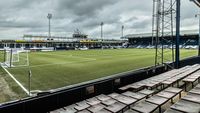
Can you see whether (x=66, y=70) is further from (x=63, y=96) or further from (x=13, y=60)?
(x=13, y=60)

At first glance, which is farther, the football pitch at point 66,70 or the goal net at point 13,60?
the goal net at point 13,60

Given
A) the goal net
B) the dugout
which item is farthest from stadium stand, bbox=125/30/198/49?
the dugout

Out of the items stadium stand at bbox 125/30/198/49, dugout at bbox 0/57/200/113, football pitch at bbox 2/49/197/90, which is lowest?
football pitch at bbox 2/49/197/90

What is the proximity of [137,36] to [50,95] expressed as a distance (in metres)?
98.2

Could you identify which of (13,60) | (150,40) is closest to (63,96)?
(13,60)

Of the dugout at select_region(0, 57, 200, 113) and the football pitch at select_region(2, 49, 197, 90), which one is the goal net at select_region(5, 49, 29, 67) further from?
the dugout at select_region(0, 57, 200, 113)

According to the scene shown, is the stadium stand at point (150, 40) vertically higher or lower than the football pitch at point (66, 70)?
higher

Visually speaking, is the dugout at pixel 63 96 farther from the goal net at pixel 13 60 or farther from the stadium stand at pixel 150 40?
the stadium stand at pixel 150 40

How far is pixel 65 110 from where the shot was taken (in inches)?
211

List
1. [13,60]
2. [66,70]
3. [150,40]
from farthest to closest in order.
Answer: [150,40]
[13,60]
[66,70]

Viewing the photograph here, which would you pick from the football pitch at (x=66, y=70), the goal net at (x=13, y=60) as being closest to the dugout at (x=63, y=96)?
the football pitch at (x=66, y=70)

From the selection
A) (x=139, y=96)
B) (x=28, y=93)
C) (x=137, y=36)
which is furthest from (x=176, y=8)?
(x=137, y=36)

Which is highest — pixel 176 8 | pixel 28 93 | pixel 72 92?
pixel 176 8

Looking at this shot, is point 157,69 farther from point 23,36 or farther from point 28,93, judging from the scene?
point 23,36
